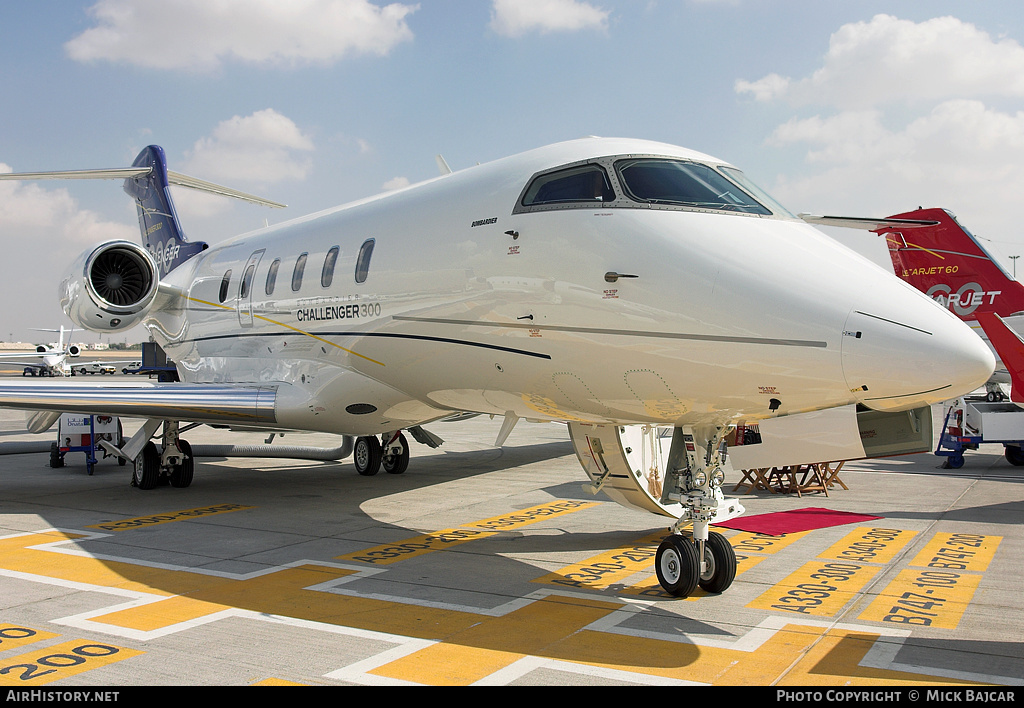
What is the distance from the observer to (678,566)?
6.00 meters

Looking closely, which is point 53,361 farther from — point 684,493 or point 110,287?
point 684,493

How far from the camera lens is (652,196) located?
18.5 ft

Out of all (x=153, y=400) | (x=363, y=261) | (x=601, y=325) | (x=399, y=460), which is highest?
(x=363, y=261)

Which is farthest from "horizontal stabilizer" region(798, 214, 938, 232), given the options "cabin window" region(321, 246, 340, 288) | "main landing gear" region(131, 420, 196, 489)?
"main landing gear" region(131, 420, 196, 489)

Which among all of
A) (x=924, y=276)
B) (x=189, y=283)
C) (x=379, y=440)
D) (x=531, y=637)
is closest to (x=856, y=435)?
(x=531, y=637)

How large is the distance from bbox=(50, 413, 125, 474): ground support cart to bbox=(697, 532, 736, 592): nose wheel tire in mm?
11331

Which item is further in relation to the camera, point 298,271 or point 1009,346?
point 1009,346

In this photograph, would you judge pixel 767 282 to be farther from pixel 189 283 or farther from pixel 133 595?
pixel 189 283

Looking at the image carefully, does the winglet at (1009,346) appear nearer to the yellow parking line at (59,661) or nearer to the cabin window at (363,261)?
the cabin window at (363,261)

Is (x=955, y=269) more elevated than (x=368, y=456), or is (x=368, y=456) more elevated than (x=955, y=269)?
(x=955, y=269)

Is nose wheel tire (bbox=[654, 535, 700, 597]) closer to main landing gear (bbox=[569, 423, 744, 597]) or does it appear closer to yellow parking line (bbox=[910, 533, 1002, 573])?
main landing gear (bbox=[569, 423, 744, 597])

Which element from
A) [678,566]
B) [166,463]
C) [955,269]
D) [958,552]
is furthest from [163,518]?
[955,269]

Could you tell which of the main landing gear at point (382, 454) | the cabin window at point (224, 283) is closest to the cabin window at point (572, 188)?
the cabin window at point (224, 283)

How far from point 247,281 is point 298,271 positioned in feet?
5.22
